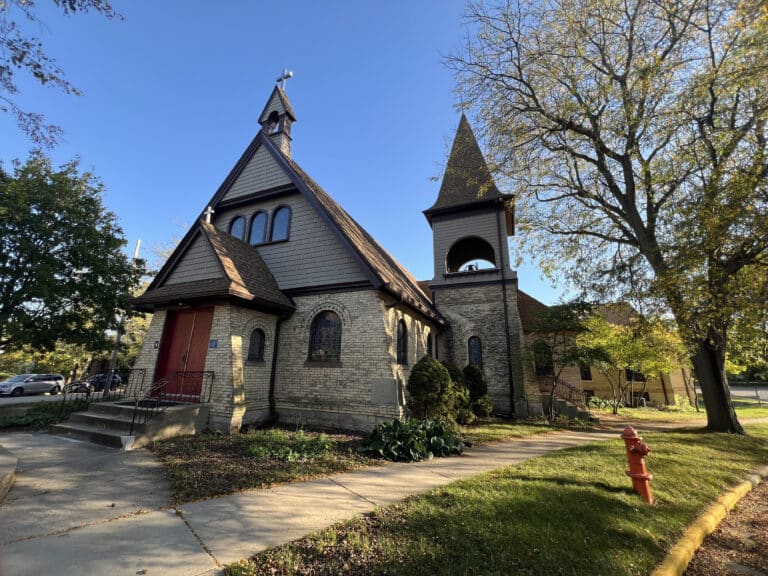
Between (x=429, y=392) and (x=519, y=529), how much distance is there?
5.70 meters

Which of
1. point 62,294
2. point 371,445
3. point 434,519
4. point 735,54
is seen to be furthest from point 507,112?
point 62,294

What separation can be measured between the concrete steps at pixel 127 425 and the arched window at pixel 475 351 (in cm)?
1058

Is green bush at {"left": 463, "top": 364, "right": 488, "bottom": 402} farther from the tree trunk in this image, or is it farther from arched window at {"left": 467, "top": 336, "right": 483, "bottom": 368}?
the tree trunk

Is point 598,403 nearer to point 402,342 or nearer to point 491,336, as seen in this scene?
point 491,336

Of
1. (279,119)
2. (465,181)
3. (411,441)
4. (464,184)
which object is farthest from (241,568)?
(465,181)

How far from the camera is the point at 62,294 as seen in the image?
12.0m

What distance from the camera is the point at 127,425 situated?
725 cm

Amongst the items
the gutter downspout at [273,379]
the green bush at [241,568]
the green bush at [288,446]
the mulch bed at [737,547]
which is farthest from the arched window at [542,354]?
the green bush at [241,568]

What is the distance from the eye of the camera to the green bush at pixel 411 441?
689 centimetres

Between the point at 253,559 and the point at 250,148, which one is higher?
the point at 250,148

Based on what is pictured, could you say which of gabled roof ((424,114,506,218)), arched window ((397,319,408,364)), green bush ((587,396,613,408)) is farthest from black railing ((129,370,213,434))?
green bush ((587,396,613,408))

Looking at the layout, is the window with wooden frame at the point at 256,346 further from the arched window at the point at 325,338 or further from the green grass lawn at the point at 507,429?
the green grass lawn at the point at 507,429

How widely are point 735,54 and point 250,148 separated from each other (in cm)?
1478

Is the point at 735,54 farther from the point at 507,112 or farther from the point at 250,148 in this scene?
the point at 250,148
